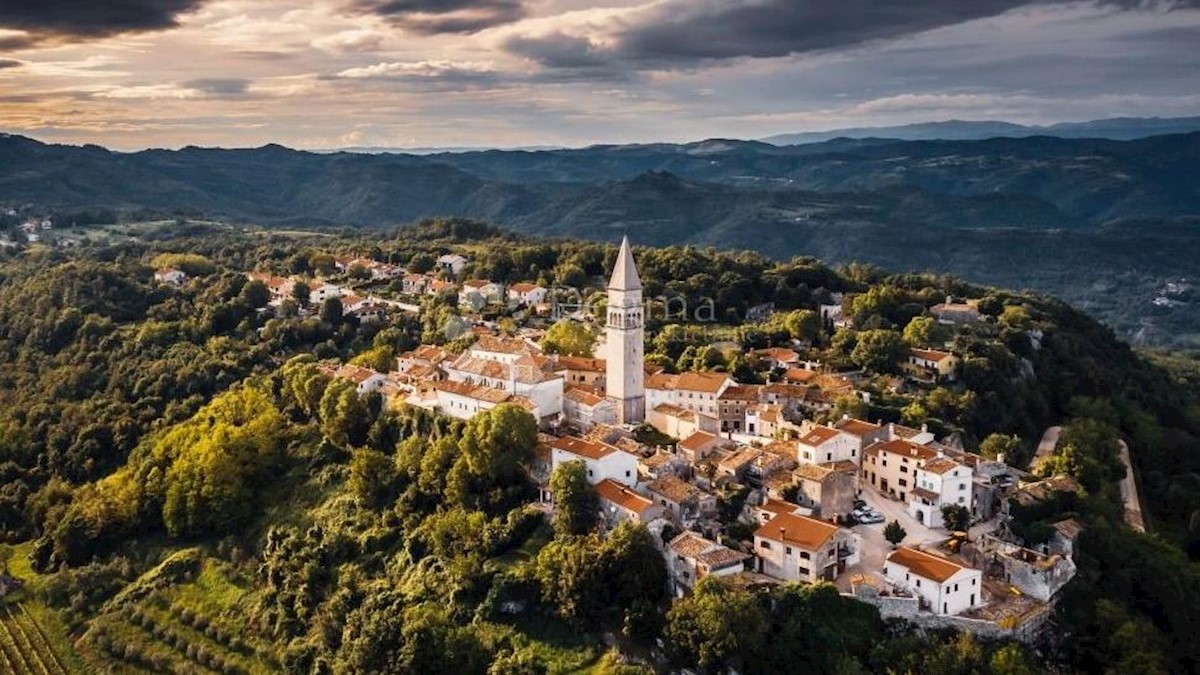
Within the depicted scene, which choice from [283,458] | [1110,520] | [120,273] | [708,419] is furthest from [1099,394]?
[120,273]

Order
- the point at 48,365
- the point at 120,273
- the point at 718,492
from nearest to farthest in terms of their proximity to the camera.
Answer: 1. the point at 718,492
2. the point at 48,365
3. the point at 120,273

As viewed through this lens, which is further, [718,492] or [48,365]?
[48,365]

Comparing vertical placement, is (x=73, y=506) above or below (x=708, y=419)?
below

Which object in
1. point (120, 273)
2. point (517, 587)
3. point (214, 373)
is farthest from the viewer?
point (120, 273)

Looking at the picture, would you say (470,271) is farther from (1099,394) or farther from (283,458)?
(1099,394)

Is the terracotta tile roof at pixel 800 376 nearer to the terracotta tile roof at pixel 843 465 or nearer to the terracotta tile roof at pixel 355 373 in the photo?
the terracotta tile roof at pixel 843 465

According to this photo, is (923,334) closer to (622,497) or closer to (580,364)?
(580,364)

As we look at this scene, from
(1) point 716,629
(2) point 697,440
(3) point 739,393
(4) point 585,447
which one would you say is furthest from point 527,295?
(1) point 716,629
